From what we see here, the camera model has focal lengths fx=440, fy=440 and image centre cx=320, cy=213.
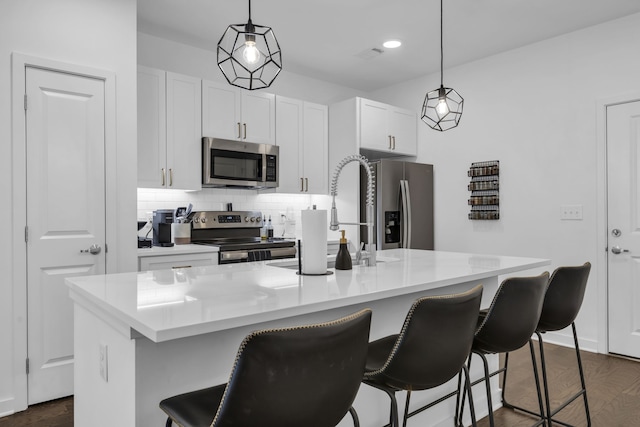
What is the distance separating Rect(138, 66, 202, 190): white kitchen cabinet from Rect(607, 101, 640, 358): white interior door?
3513 millimetres

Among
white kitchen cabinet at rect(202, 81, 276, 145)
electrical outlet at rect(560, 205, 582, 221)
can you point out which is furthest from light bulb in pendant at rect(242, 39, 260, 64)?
electrical outlet at rect(560, 205, 582, 221)

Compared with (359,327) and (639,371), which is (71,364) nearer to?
(359,327)

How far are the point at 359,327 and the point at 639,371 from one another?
3.24 metres

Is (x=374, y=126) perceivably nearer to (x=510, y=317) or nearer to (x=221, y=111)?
(x=221, y=111)

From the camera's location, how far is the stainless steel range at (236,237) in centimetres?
375

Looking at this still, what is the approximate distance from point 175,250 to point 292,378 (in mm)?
2594

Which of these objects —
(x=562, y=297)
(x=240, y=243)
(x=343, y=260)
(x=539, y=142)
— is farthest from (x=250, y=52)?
(x=539, y=142)

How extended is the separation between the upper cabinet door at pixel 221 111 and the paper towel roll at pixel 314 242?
7.55ft

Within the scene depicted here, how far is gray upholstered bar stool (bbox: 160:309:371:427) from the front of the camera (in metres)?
1.02

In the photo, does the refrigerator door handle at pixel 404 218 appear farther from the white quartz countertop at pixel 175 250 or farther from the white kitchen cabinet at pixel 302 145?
the white quartz countertop at pixel 175 250

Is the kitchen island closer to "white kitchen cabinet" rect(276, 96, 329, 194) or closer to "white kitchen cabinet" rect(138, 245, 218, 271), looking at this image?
"white kitchen cabinet" rect(138, 245, 218, 271)

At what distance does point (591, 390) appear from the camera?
9.62 ft

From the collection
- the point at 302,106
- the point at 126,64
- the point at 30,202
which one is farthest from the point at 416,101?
the point at 30,202

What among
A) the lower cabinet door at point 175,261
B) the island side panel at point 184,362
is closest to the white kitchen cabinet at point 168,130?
the lower cabinet door at point 175,261
